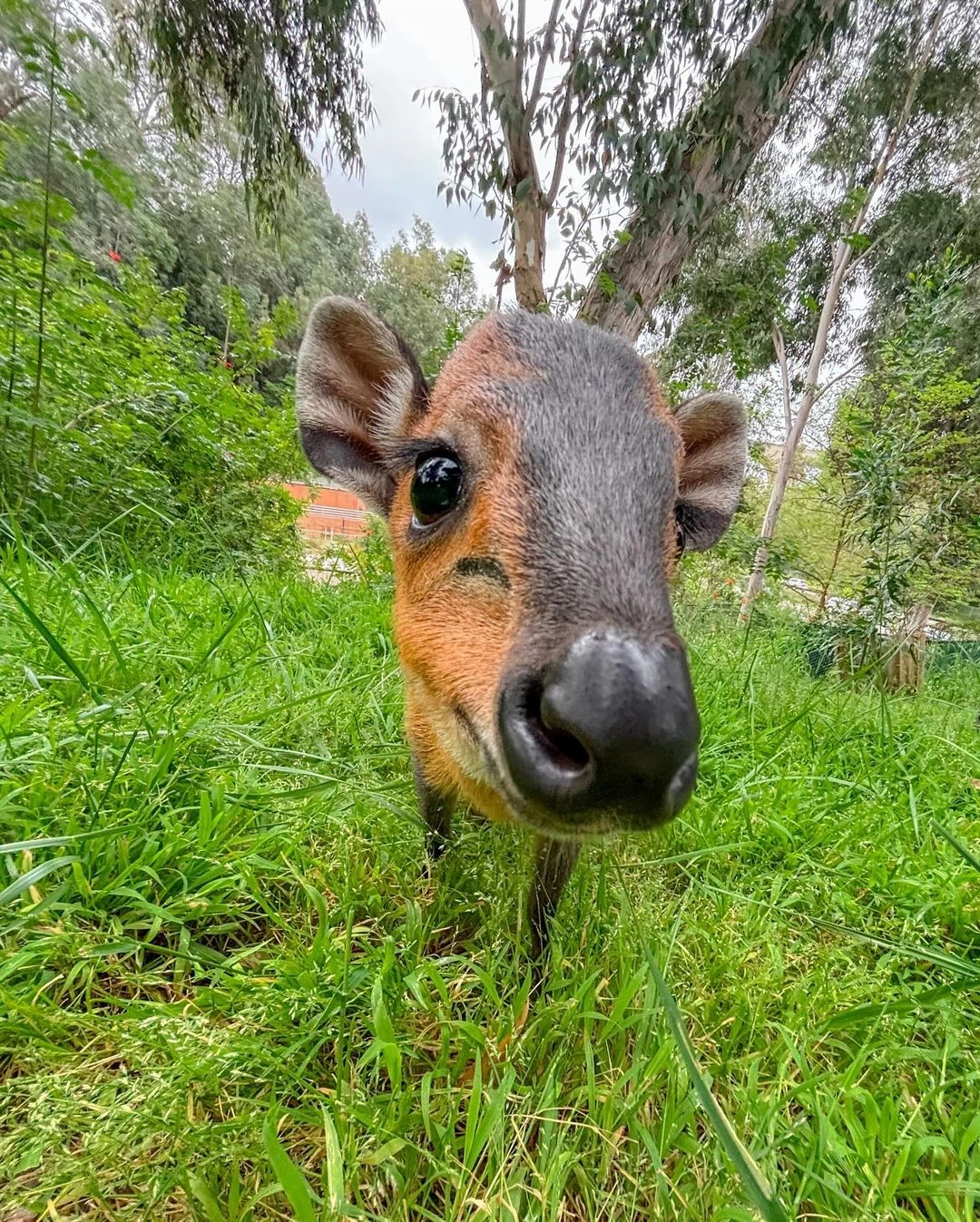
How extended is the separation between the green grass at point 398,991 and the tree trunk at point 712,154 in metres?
4.04

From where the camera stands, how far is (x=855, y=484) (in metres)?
6.56

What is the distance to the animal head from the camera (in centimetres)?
92

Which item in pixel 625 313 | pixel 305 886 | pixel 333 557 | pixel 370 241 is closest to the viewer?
pixel 305 886

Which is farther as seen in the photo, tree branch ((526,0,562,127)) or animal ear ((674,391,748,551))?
tree branch ((526,0,562,127))

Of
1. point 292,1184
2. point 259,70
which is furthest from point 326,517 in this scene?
point 292,1184

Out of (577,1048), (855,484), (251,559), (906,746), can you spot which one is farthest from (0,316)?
(855,484)

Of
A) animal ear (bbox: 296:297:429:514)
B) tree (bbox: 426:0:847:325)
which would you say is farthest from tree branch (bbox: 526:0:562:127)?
animal ear (bbox: 296:297:429:514)

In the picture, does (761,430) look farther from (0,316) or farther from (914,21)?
(0,316)

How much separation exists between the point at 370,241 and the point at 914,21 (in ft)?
114

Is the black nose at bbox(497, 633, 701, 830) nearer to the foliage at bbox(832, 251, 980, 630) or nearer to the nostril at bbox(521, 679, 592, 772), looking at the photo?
the nostril at bbox(521, 679, 592, 772)

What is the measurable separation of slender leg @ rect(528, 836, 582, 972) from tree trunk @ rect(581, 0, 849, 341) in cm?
423

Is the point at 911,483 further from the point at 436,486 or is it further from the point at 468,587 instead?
the point at 468,587

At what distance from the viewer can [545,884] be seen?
157 cm

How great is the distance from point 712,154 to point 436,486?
16.2ft
